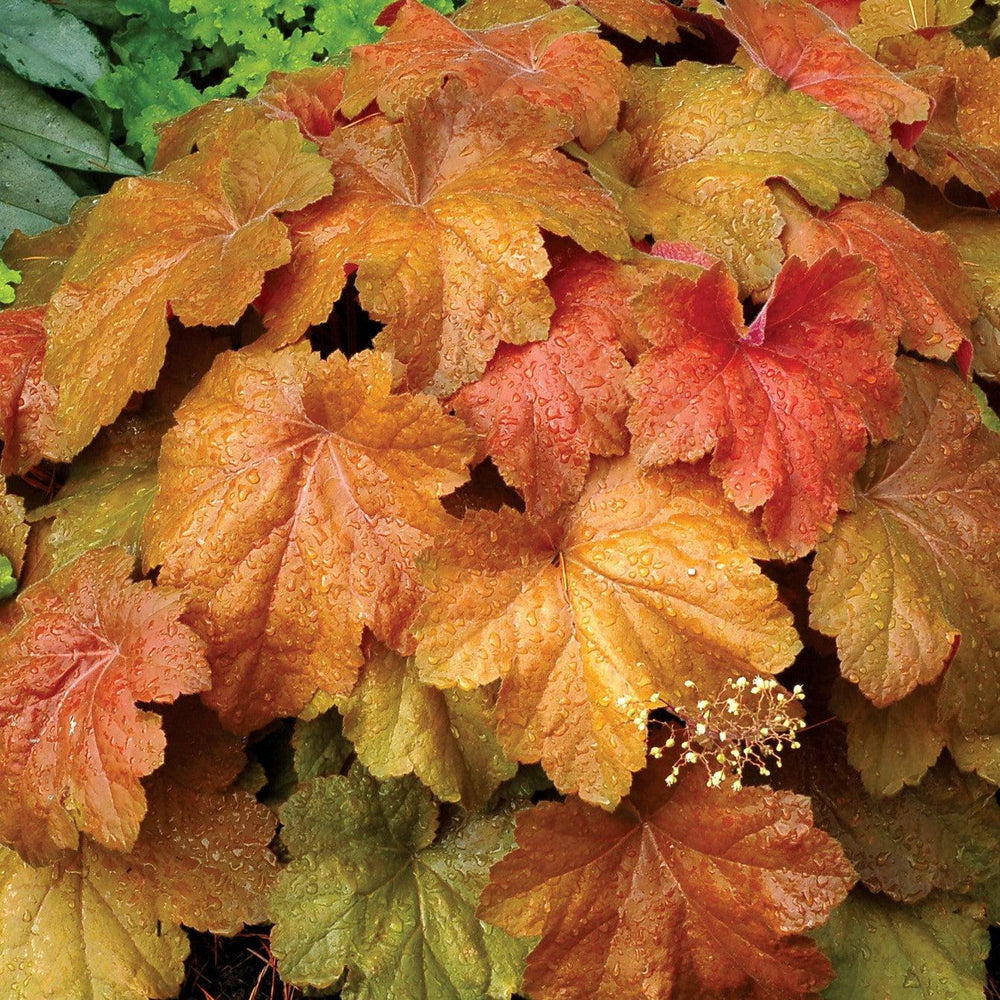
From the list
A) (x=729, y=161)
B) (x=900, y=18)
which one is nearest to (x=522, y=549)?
(x=729, y=161)

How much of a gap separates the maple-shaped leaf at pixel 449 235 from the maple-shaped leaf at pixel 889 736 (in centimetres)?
79

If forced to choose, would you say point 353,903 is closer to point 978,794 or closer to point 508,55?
point 978,794

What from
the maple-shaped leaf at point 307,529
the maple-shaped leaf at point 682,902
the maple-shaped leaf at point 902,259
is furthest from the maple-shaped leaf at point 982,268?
the maple-shaped leaf at point 307,529

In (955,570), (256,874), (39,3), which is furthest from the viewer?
(39,3)

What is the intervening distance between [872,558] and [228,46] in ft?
7.14

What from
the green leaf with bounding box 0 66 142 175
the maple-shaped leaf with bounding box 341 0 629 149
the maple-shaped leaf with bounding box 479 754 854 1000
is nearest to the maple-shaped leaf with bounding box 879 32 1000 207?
the maple-shaped leaf with bounding box 341 0 629 149

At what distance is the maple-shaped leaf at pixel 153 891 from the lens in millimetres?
1583

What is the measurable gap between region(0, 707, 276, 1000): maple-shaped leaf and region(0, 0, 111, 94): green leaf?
175 centimetres

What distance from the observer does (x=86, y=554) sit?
1.60 meters

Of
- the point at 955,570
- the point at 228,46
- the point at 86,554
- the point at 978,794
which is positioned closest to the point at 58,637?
the point at 86,554

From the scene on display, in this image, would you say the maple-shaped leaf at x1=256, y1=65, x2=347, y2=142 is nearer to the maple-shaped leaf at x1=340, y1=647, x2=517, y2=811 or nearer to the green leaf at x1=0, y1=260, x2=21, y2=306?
the green leaf at x1=0, y1=260, x2=21, y2=306

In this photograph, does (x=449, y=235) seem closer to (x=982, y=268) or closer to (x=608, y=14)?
(x=608, y=14)

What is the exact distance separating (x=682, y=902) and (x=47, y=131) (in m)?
2.34

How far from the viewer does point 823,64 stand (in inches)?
70.8
